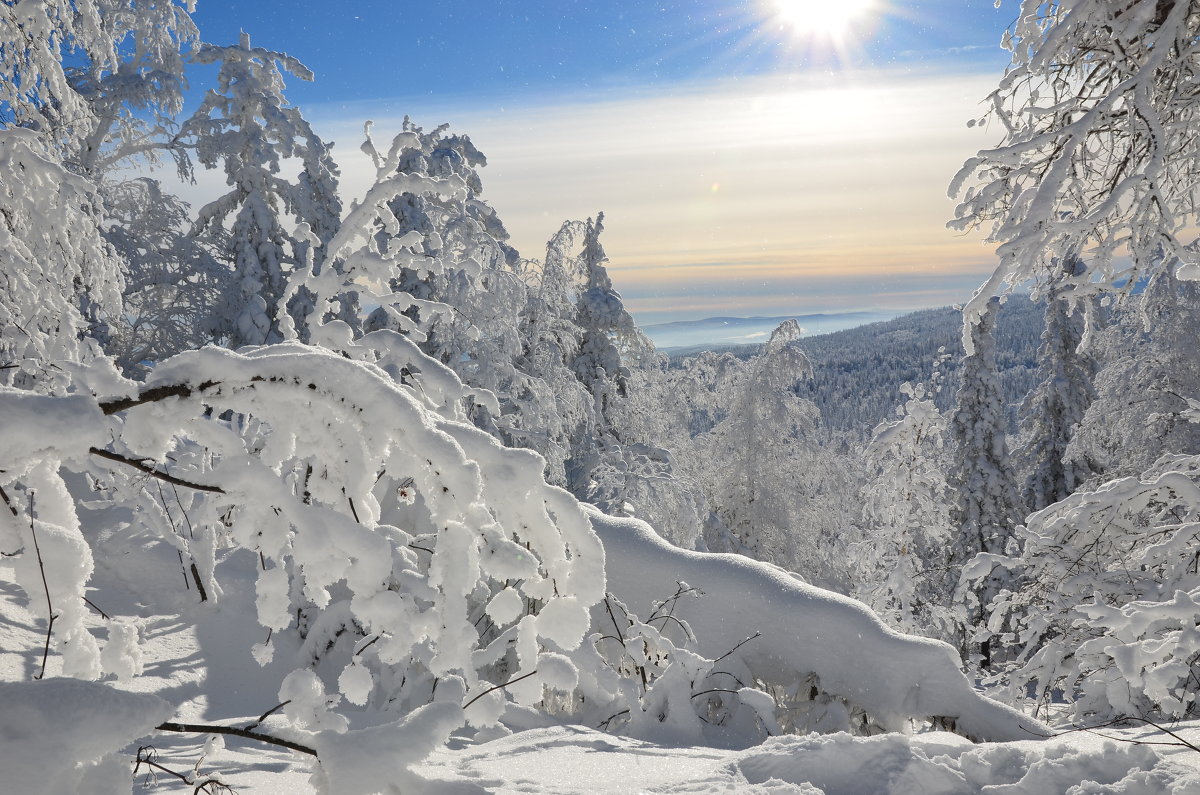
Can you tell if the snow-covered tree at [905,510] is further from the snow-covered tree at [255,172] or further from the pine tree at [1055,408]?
the snow-covered tree at [255,172]

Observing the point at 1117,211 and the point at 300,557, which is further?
the point at 1117,211

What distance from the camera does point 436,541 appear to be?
5.81 feet

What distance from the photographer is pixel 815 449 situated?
77.2 ft

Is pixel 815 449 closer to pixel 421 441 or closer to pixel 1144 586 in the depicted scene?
pixel 1144 586

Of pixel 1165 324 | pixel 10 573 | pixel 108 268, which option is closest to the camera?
pixel 10 573

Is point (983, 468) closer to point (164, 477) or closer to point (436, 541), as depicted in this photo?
point (436, 541)

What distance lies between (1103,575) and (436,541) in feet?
19.8

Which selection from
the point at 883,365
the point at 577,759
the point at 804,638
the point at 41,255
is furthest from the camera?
the point at 883,365

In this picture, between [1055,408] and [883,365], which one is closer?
[1055,408]

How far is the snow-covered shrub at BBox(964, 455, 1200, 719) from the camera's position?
4891 mm

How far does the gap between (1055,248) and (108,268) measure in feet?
21.6

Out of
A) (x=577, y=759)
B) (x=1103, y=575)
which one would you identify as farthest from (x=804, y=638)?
(x=1103, y=575)

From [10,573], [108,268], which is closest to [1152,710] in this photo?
[10,573]

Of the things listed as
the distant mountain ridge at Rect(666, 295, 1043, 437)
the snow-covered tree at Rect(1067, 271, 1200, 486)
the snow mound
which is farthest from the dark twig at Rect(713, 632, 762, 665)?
the distant mountain ridge at Rect(666, 295, 1043, 437)
